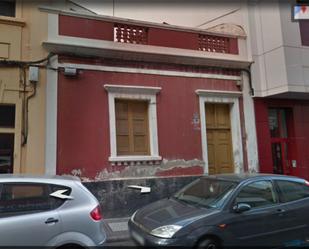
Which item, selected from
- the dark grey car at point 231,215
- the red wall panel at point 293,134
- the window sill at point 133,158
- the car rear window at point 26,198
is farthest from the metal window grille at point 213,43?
the car rear window at point 26,198

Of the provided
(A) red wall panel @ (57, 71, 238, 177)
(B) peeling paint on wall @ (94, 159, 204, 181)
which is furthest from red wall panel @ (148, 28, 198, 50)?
(B) peeling paint on wall @ (94, 159, 204, 181)

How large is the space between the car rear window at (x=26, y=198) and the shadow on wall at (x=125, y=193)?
15.0ft

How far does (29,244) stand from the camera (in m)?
4.48

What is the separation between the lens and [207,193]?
6.38 metres

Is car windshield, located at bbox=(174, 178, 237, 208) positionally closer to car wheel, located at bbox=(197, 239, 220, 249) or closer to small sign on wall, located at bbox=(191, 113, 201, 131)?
car wheel, located at bbox=(197, 239, 220, 249)

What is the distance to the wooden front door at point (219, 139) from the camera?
11.4 meters

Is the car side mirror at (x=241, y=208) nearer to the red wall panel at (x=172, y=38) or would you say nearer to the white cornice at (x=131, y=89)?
the white cornice at (x=131, y=89)

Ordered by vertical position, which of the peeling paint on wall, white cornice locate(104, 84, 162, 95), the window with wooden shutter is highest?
white cornice locate(104, 84, 162, 95)

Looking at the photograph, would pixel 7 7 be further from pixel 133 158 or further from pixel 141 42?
pixel 133 158

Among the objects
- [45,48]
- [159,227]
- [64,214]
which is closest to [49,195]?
[64,214]

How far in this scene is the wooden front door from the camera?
11406 mm

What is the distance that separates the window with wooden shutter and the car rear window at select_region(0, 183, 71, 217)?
5.25m

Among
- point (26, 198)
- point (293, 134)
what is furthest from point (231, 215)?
point (293, 134)

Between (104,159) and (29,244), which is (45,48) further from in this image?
(29,244)
